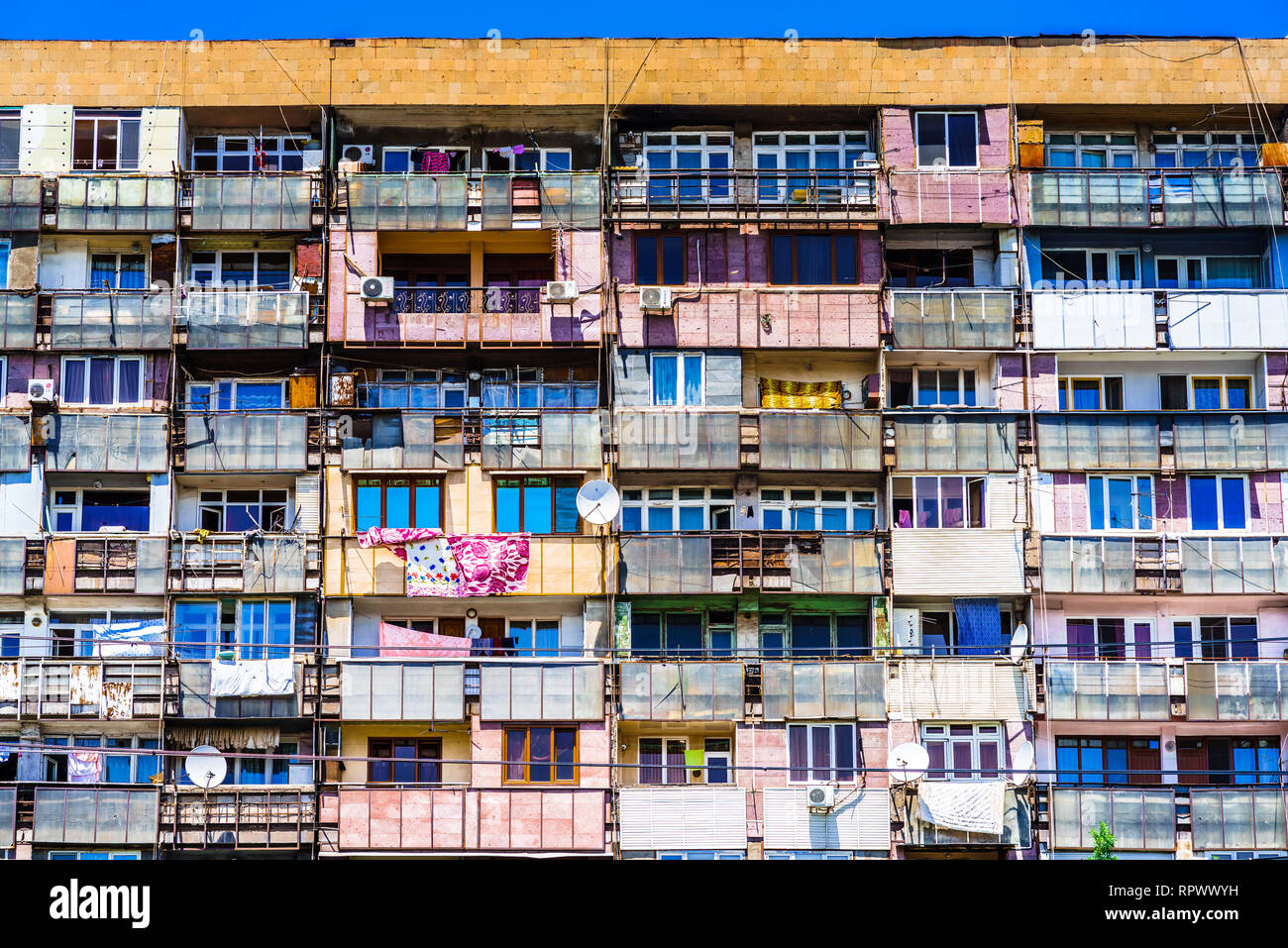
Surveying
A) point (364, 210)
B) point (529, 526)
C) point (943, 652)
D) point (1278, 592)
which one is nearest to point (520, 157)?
point (364, 210)

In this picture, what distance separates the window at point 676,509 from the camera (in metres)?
43.7

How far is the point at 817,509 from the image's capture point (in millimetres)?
43969

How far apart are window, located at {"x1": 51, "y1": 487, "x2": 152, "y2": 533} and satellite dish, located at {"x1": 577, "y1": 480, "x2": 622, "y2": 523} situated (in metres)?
9.44

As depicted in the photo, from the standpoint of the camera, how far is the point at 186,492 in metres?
44.0

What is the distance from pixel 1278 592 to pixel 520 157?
18.7 m

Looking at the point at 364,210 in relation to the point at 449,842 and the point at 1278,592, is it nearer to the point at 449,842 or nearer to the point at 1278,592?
the point at 449,842

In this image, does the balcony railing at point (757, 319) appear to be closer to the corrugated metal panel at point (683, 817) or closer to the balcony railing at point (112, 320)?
the corrugated metal panel at point (683, 817)

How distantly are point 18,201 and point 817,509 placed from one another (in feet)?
60.4

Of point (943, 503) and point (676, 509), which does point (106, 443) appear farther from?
point (943, 503)

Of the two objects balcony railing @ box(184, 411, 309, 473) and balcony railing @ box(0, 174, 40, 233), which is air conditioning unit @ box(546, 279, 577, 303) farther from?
balcony railing @ box(0, 174, 40, 233)

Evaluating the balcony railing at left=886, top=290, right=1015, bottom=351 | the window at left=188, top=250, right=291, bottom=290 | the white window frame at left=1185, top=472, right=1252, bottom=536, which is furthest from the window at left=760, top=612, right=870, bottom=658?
the window at left=188, top=250, right=291, bottom=290

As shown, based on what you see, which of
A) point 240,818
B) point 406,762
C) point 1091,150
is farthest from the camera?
point 1091,150

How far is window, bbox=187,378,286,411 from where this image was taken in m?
44.5

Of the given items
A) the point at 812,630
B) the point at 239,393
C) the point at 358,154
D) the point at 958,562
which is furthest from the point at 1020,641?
the point at 358,154
